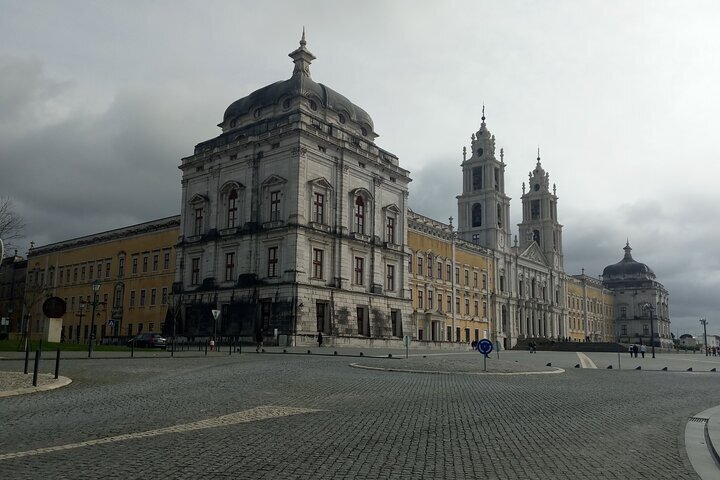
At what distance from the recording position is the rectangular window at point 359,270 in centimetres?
5503

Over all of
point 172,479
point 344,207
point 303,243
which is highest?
point 344,207

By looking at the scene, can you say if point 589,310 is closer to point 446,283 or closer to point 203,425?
point 446,283

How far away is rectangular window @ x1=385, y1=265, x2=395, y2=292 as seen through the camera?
58.1 meters

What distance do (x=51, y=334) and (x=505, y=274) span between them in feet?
203

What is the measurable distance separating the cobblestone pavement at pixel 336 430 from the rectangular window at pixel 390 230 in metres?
40.5

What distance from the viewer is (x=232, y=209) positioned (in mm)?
55750

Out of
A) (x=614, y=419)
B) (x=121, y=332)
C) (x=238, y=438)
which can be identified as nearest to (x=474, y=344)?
(x=121, y=332)

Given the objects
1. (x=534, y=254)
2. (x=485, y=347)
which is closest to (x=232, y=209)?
(x=485, y=347)

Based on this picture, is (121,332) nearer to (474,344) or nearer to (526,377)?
(474,344)

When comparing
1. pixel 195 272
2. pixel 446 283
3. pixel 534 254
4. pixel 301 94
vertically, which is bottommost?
pixel 195 272

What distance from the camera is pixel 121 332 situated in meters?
67.5

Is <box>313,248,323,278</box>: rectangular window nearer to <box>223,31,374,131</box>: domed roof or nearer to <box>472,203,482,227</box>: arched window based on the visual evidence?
<box>223,31,374,131</box>: domed roof

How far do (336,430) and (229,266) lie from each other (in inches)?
1793

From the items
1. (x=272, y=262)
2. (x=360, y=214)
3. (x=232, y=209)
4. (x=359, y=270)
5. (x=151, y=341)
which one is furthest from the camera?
(x=360, y=214)
